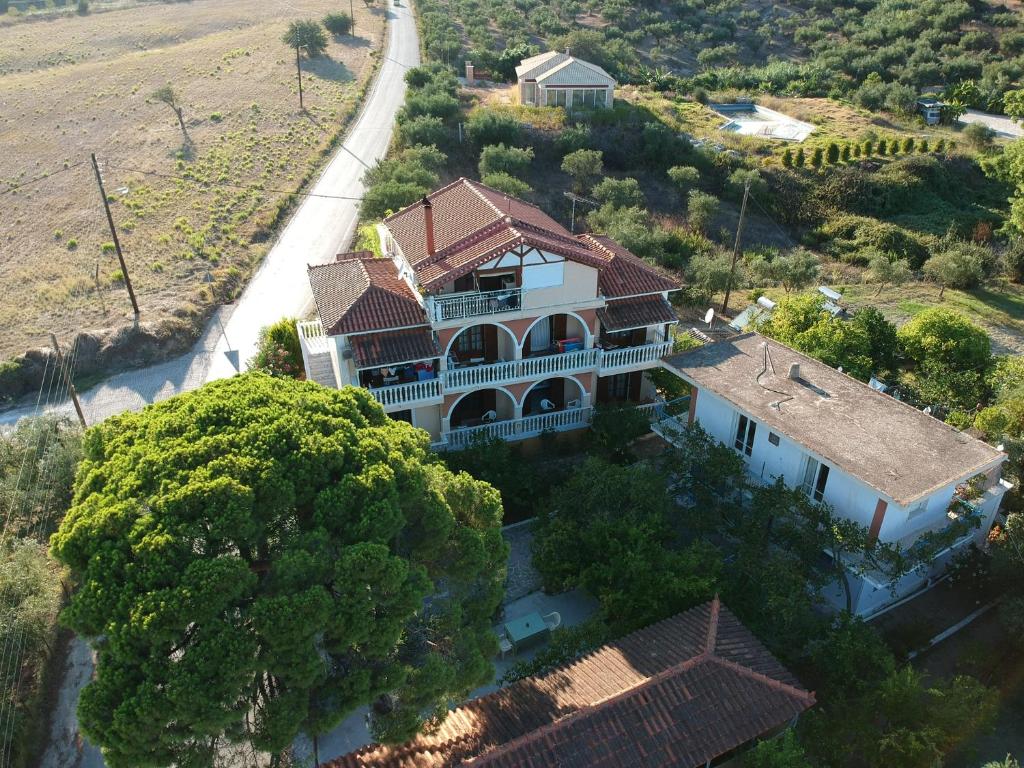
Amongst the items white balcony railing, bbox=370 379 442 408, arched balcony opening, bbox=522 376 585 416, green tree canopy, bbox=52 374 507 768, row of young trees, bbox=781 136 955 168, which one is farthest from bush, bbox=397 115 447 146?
green tree canopy, bbox=52 374 507 768

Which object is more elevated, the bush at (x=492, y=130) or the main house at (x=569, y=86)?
the main house at (x=569, y=86)

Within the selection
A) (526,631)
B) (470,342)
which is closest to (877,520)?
(526,631)

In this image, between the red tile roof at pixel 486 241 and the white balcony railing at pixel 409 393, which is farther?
the white balcony railing at pixel 409 393

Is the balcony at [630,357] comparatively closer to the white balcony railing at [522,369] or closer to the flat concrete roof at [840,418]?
the white balcony railing at [522,369]

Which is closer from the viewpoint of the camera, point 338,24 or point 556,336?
point 556,336

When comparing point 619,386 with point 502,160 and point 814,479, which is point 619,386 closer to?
point 814,479

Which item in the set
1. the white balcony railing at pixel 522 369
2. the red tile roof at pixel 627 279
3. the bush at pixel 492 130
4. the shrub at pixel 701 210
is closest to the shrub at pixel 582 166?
the bush at pixel 492 130

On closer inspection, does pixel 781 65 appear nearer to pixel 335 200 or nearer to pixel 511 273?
pixel 335 200
